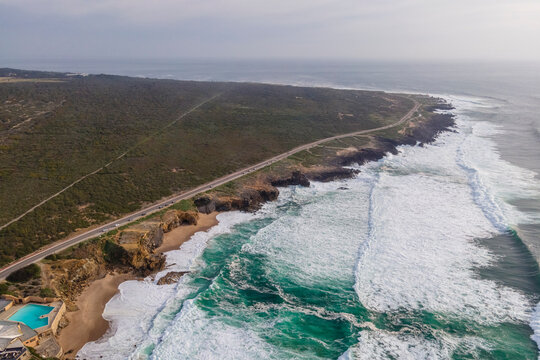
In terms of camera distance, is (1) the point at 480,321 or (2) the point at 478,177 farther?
(2) the point at 478,177

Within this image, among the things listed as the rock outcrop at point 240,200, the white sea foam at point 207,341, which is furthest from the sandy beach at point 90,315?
the rock outcrop at point 240,200

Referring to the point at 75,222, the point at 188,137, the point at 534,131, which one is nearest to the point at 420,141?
the point at 534,131

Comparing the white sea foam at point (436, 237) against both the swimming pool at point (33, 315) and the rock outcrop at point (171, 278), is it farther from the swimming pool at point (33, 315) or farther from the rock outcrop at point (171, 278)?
the swimming pool at point (33, 315)

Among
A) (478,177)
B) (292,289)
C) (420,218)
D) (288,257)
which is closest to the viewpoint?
(292,289)

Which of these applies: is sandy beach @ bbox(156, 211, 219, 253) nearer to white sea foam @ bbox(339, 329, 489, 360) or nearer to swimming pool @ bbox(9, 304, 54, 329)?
swimming pool @ bbox(9, 304, 54, 329)

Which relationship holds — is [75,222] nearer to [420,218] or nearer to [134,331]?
[134,331]
